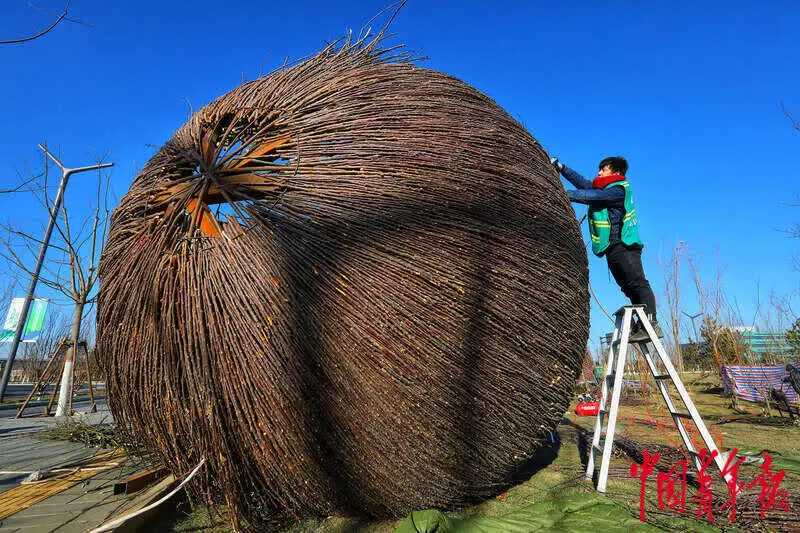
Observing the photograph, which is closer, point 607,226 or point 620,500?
point 620,500

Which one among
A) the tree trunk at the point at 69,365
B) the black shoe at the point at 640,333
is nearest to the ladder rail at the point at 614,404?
the black shoe at the point at 640,333

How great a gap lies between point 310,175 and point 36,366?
31707 mm

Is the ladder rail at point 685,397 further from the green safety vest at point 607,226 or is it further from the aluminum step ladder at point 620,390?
the green safety vest at point 607,226

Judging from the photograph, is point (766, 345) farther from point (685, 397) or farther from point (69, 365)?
point (69, 365)

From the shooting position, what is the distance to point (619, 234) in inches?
137

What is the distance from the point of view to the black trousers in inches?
135

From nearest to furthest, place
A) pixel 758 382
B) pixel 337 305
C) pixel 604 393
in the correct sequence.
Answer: pixel 337 305, pixel 604 393, pixel 758 382

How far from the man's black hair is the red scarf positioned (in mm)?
62

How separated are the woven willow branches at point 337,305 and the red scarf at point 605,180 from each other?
1.12 m

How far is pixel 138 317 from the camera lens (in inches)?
98.0

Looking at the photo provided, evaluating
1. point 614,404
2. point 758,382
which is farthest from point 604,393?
point 758,382

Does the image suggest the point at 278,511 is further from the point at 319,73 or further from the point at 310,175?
the point at 319,73

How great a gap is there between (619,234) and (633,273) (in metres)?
0.34

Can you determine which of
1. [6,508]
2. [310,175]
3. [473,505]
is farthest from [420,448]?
[6,508]
